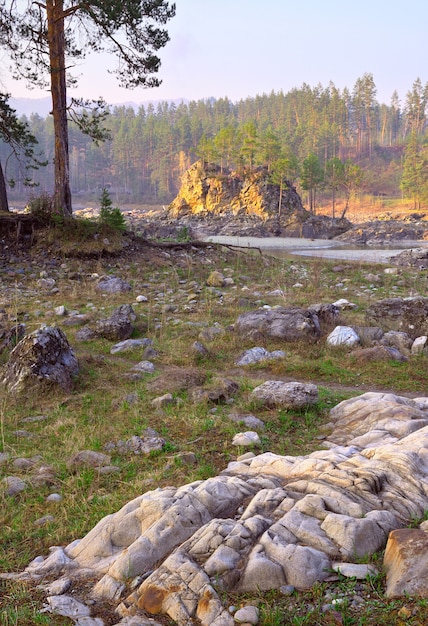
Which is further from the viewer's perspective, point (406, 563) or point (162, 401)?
point (162, 401)

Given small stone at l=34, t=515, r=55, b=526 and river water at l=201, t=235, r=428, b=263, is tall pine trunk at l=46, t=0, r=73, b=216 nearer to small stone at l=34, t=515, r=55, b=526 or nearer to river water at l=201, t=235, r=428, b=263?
river water at l=201, t=235, r=428, b=263

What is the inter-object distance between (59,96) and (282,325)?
14085mm

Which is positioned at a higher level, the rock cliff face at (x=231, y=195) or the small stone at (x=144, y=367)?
the rock cliff face at (x=231, y=195)

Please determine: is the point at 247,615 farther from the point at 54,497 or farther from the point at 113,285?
the point at 113,285

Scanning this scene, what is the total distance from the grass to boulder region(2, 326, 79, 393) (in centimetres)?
19

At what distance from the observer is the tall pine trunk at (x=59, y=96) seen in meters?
18.5

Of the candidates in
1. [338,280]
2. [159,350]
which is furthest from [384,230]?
[159,350]

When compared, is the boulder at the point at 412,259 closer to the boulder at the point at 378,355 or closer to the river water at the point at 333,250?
the river water at the point at 333,250

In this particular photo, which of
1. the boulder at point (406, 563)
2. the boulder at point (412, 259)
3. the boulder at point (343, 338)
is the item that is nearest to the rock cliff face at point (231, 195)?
the boulder at point (412, 259)

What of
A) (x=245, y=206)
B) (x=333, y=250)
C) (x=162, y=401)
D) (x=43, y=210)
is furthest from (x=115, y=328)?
(x=245, y=206)

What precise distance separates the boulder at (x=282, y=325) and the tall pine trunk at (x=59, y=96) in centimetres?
1143

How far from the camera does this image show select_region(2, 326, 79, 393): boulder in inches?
294

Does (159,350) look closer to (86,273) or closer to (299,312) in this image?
(299,312)

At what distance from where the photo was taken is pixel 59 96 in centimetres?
1906
